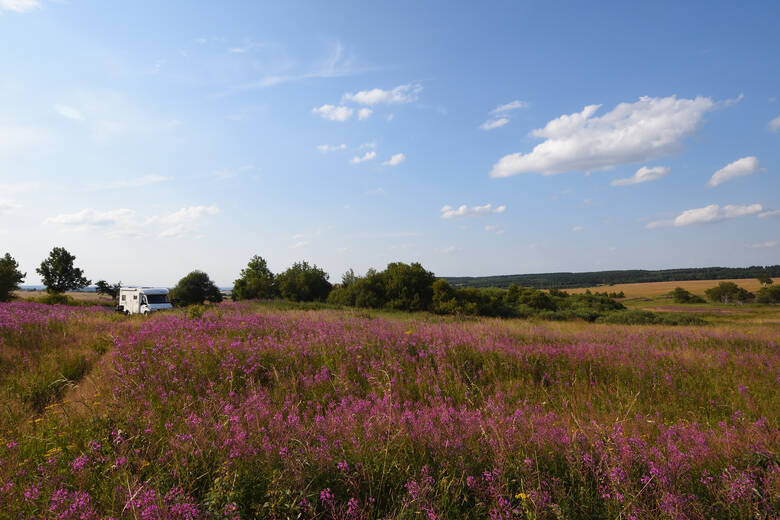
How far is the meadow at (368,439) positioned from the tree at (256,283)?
165ft

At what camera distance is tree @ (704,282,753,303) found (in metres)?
73.2

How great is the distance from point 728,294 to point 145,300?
101 m

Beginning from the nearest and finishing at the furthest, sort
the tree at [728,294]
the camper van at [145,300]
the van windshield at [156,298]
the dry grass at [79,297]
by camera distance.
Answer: the camper van at [145,300]
the van windshield at [156,298]
the dry grass at [79,297]
the tree at [728,294]

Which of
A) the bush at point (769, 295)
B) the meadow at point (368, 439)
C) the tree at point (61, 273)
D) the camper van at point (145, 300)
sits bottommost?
the bush at point (769, 295)

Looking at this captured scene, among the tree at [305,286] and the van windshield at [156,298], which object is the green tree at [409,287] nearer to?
the tree at [305,286]

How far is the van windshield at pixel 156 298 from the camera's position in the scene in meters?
27.9

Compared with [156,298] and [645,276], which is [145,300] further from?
[645,276]

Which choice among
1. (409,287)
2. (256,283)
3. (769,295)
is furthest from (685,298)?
(256,283)

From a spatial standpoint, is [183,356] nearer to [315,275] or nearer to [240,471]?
[240,471]

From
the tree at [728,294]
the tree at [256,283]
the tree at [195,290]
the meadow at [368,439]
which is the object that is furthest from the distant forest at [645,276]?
the meadow at [368,439]

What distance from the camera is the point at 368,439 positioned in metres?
3.03

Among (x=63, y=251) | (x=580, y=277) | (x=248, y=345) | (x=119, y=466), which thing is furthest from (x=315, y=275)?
(x=580, y=277)

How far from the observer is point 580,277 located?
5886 inches

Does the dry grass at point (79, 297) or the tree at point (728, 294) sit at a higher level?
the dry grass at point (79, 297)
